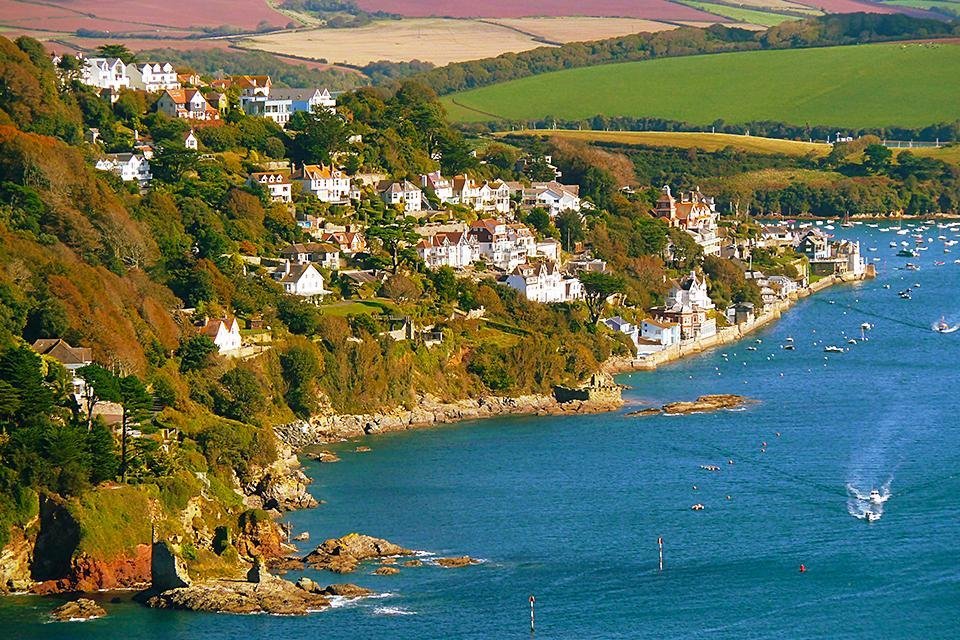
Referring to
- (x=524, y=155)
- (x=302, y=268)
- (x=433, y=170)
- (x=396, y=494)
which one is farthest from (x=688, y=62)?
(x=396, y=494)

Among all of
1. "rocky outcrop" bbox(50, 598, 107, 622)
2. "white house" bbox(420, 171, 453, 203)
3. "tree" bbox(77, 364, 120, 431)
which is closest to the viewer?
"rocky outcrop" bbox(50, 598, 107, 622)

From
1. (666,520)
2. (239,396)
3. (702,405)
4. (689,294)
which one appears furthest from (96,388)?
(689,294)

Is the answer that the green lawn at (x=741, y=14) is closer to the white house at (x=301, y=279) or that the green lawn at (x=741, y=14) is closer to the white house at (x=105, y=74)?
the white house at (x=105, y=74)

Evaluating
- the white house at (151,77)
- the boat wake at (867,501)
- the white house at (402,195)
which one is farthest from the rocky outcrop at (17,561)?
the white house at (151,77)

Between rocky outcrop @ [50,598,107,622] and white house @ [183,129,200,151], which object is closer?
rocky outcrop @ [50,598,107,622]

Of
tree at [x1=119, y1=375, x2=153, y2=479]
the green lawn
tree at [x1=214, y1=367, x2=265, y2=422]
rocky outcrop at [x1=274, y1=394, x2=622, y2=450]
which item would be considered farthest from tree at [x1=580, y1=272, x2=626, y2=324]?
the green lawn

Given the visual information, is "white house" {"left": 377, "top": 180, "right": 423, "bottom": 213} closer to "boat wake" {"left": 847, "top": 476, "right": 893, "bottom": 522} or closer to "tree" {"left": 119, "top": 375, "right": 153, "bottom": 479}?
"boat wake" {"left": 847, "top": 476, "right": 893, "bottom": 522}
